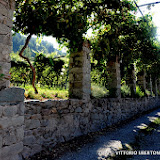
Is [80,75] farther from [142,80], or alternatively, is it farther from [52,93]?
[142,80]

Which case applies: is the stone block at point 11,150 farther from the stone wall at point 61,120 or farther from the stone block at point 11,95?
the stone block at point 11,95

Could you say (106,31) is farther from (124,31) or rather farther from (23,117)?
(23,117)

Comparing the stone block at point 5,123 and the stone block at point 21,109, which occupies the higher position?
the stone block at point 21,109

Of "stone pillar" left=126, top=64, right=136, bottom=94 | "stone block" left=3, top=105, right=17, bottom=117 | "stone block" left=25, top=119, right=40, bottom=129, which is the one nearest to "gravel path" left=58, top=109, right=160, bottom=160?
"stone block" left=25, top=119, right=40, bottom=129

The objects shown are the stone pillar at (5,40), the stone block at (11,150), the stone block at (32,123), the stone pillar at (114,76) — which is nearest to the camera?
the stone block at (11,150)

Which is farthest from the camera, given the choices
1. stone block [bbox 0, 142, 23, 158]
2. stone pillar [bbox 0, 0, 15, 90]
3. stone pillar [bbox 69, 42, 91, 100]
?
stone pillar [bbox 69, 42, 91, 100]

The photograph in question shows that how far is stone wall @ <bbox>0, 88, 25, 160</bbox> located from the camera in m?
2.12

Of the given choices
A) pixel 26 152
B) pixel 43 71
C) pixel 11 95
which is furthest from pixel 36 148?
pixel 43 71

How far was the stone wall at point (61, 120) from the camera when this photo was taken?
2.69 m

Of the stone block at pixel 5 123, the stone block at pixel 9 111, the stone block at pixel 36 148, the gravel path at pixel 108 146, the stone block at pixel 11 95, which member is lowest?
the gravel path at pixel 108 146

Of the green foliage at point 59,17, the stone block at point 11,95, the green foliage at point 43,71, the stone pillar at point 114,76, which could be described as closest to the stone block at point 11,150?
the stone block at point 11,95

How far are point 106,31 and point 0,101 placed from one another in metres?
4.57

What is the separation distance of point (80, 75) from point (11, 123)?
7.93 feet

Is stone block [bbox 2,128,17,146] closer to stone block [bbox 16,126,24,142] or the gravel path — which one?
stone block [bbox 16,126,24,142]
